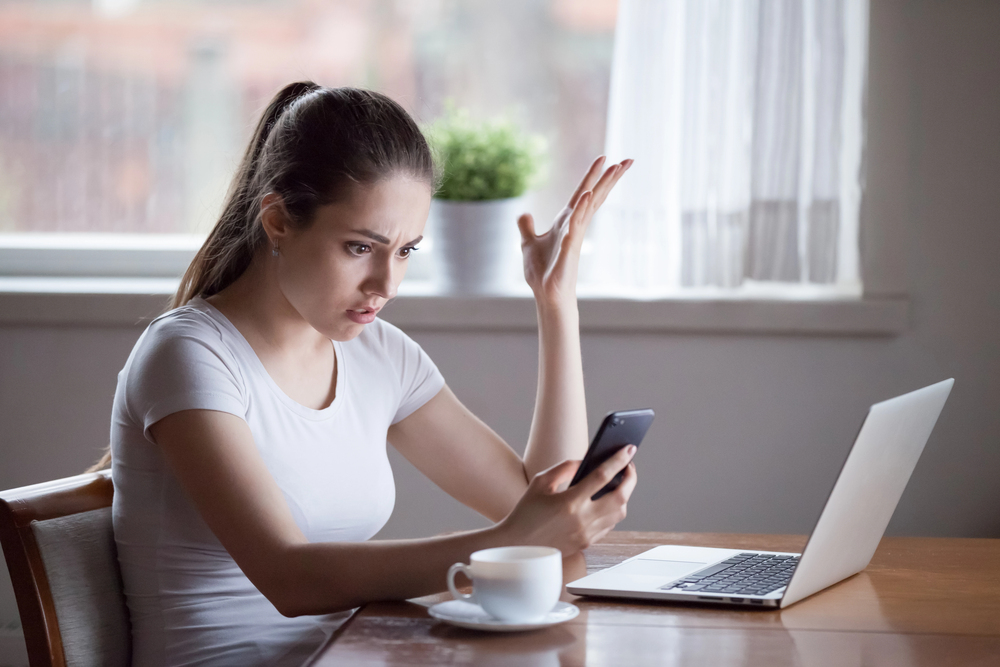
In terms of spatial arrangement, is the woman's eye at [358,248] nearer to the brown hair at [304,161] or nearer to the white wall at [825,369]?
the brown hair at [304,161]

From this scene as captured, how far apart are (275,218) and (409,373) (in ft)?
1.10

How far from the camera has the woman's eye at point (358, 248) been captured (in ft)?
4.05

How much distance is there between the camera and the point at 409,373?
4.87 ft

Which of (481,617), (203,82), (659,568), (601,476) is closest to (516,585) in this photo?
(481,617)

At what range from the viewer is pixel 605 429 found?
949 mm

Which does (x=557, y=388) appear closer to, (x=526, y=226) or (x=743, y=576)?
(x=526, y=226)

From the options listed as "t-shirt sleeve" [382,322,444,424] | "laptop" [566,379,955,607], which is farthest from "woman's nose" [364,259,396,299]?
"laptop" [566,379,955,607]

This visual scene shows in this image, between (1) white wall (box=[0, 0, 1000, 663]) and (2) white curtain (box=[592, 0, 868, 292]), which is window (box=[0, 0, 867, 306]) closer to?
(2) white curtain (box=[592, 0, 868, 292])

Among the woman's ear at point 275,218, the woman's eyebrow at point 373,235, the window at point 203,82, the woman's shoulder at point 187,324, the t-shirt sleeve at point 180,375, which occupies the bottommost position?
the t-shirt sleeve at point 180,375

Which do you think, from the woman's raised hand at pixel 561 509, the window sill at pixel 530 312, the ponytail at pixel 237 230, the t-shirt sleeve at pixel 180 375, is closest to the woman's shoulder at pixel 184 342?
the t-shirt sleeve at pixel 180 375

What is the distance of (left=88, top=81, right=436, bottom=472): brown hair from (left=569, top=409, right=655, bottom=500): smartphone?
1.54ft

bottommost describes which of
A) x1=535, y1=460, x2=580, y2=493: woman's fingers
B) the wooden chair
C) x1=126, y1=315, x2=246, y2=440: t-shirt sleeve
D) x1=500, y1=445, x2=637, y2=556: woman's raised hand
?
the wooden chair

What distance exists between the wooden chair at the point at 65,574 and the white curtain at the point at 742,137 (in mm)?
1262

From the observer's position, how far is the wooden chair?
107 centimetres
